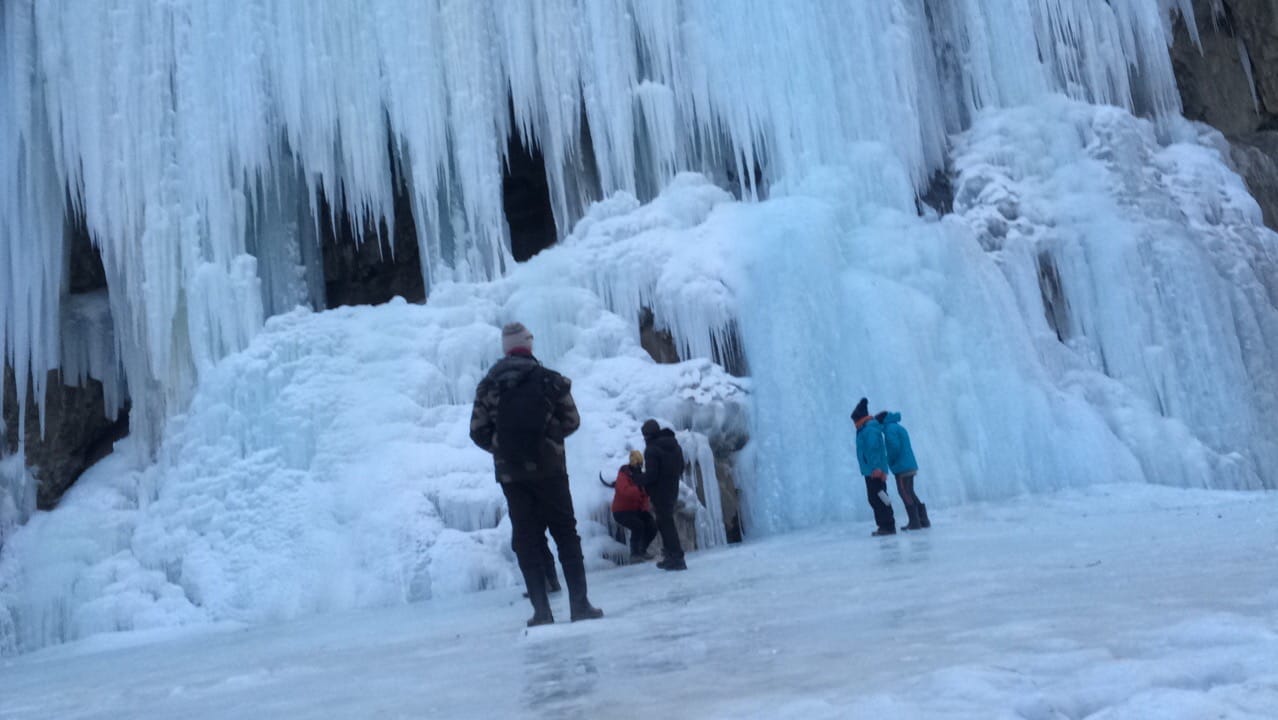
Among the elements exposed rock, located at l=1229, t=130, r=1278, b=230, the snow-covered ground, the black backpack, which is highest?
exposed rock, located at l=1229, t=130, r=1278, b=230

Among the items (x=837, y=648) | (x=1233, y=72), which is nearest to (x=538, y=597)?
(x=837, y=648)

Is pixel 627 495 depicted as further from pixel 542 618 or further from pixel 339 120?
pixel 339 120

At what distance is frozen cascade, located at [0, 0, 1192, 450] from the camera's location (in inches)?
447

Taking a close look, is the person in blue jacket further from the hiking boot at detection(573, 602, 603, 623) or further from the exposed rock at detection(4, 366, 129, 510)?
the exposed rock at detection(4, 366, 129, 510)

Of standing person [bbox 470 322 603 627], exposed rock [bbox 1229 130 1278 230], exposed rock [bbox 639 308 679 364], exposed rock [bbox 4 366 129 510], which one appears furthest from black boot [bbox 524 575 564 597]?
exposed rock [bbox 1229 130 1278 230]

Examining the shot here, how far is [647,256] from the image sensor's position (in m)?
10.7

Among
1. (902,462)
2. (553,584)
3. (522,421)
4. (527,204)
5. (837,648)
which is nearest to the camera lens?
(837,648)

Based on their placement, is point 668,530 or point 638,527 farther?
point 638,527

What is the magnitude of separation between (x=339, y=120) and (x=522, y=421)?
27.6 feet

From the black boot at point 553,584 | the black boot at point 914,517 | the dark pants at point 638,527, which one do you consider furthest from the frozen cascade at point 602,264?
the black boot at point 553,584

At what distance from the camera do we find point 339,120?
38.4 ft

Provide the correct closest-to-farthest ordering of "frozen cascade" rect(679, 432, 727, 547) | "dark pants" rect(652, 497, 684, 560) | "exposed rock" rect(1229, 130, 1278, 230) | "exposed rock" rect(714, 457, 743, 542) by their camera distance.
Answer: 1. "dark pants" rect(652, 497, 684, 560)
2. "frozen cascade" rect(679, 432, 727, 547)
3. "exposed rock" rect(714, 457, 743, 542)
4. "exposed rock" rect(1229, 130, 1278, 230)

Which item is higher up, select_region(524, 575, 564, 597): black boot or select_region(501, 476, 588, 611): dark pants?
select_region(501, 476, 588, 611): dark pants

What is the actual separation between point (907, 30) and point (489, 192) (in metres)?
5.28
